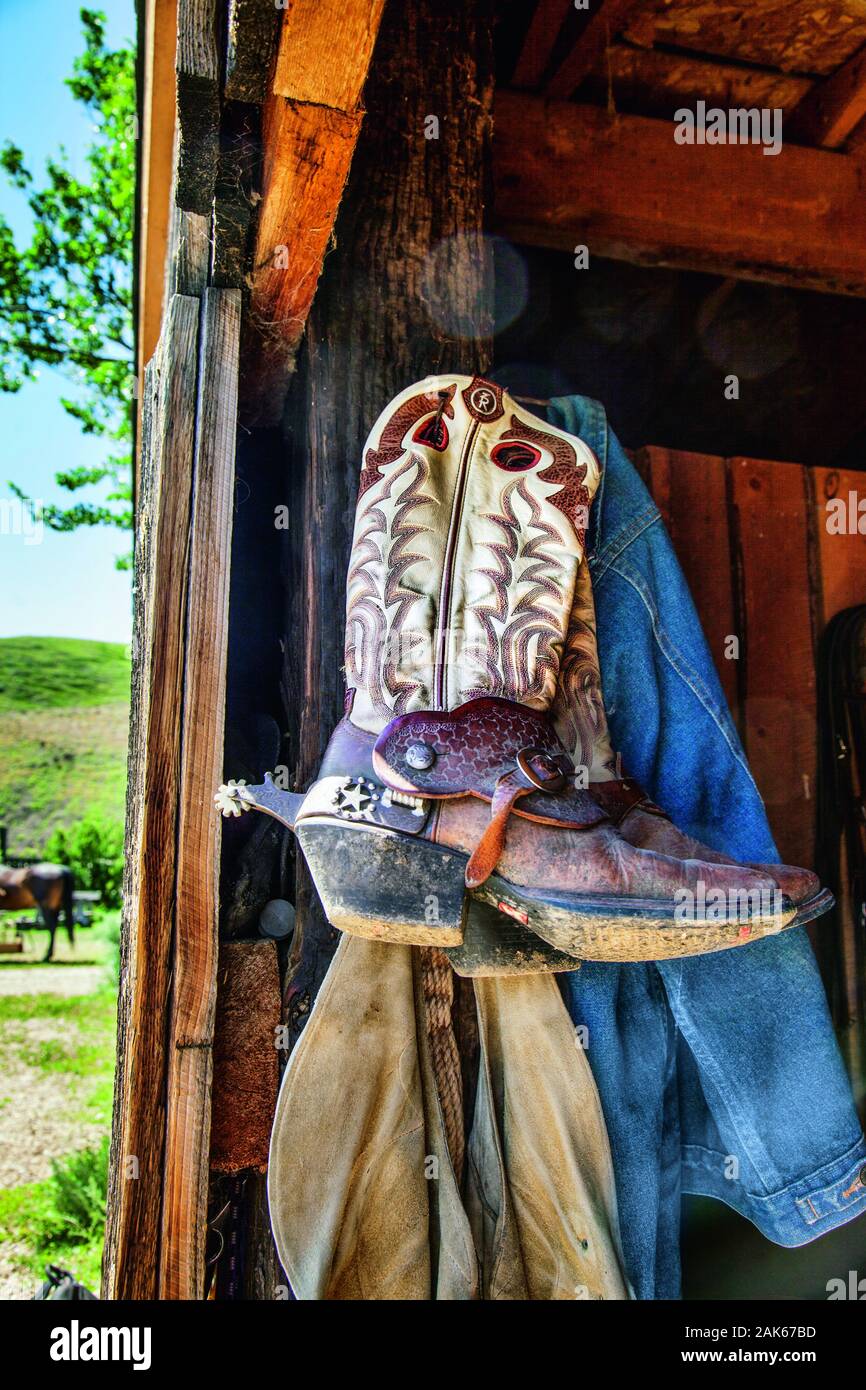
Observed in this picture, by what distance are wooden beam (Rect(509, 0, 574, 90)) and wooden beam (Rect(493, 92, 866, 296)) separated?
0.12 feet

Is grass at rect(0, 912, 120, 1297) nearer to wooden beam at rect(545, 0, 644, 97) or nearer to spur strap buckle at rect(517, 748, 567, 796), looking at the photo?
spur strap buckle at rect(517, 748, 567, 796)

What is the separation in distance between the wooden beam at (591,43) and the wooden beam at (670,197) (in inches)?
2.1

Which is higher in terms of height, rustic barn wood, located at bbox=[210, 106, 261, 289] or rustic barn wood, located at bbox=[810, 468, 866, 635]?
rustic barn wood, located at bbox=[210, 106, 261, 289]

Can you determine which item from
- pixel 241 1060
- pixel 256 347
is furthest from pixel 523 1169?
pixel 256 347

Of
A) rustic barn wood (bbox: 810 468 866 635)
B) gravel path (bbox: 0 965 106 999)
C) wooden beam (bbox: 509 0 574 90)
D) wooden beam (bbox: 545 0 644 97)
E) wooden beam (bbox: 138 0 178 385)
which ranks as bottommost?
gravel path (bbox: 0 965 106 999)

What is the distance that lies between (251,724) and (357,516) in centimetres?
38

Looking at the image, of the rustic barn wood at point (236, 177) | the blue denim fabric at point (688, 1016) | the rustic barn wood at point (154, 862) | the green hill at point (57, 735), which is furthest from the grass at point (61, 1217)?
the green hill at point (57, 735)

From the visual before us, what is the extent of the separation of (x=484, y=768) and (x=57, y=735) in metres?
14.9

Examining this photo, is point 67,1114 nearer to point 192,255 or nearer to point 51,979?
point 51,979

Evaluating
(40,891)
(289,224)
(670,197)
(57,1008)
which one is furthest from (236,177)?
(40,891)

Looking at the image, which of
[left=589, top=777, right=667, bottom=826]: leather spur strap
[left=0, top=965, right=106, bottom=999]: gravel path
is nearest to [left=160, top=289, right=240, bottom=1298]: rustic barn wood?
[left=589, top=777, right=667, bottom=826]: leather spur strap

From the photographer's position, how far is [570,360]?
2629mm

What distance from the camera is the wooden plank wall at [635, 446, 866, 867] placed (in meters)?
2.19

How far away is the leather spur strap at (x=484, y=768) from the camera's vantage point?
110 centimetres
